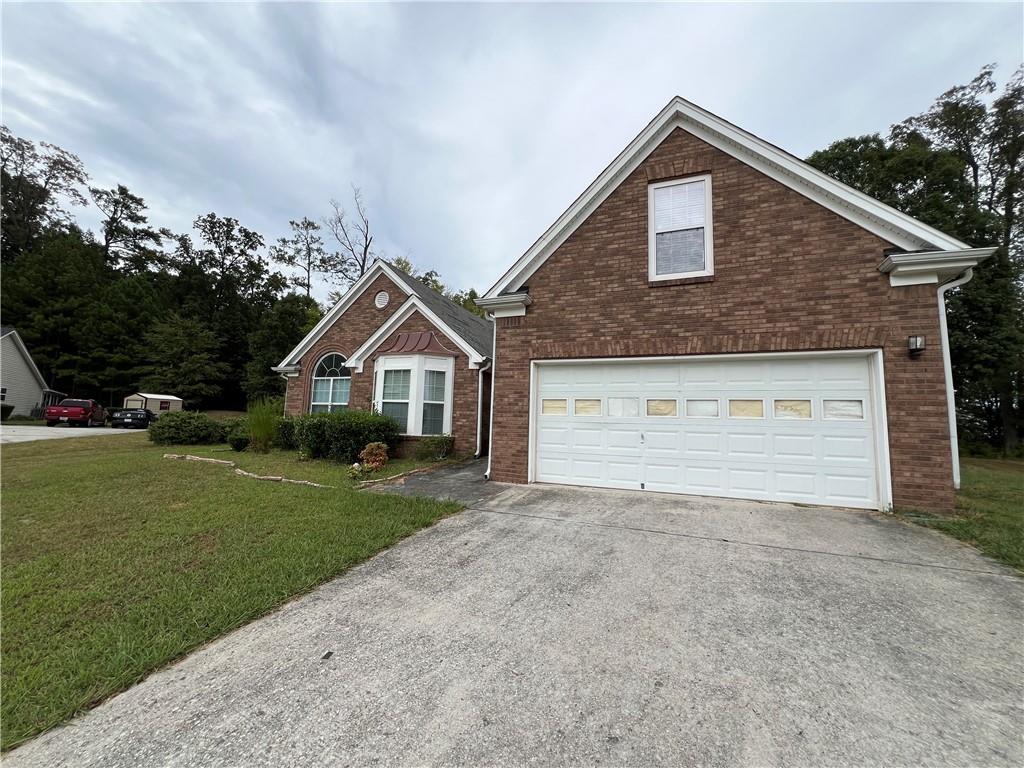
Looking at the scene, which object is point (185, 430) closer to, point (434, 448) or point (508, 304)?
point (434, 448)

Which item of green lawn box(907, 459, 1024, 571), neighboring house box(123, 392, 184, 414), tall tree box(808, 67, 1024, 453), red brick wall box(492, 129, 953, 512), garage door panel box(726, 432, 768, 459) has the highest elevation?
tall tree box(808, 67, 1024, 453)

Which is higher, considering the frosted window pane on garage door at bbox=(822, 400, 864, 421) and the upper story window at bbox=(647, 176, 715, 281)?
the upper story window at bbox=(647, 176, 715, 281)

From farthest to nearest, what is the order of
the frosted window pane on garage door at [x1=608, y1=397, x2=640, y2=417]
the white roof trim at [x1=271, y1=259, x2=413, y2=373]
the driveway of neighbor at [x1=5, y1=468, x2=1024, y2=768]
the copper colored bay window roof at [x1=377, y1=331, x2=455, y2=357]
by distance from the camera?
the white roof trim at [x1=271, y1=259, x2=413, y2=373]
the copper colored bay window roof at [x1=377, y1=331, x2=455, y2=357]
the frosted window pane on garage door at [x1=608, y1=397, x2=640, y2=417]
the driveway of neighbor at [x1=5, y1=468, x2=1024, y2=768]

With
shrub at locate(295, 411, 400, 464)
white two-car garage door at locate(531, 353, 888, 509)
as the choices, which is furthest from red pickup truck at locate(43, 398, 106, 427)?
white two-car garage door at locate(531, 353, 888, 509)

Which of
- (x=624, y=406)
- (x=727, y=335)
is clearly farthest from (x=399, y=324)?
(x=727, y=335)

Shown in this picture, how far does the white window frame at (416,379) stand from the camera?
11.5m

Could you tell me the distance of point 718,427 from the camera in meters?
6.55

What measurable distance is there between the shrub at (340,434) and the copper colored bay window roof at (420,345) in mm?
2253

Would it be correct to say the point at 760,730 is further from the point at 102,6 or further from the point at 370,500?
the point at 102,6

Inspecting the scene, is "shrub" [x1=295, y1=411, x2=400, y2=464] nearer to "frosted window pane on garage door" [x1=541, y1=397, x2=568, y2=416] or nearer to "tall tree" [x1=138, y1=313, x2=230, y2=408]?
"frosted window pane on garage door" [x1=541, y1=397, x2=568, y2=416]

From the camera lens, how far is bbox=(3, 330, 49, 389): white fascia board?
27.4m

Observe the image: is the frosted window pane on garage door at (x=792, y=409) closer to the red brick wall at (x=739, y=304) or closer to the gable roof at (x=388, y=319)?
the red brick wall at (x=739, y=304)

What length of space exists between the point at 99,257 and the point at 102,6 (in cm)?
4653

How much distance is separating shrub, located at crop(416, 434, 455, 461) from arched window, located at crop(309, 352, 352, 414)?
4.55m
